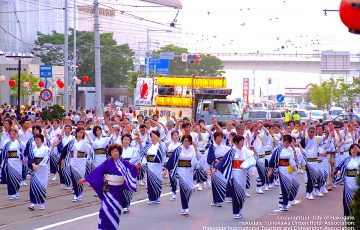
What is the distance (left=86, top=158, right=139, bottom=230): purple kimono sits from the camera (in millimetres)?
12047

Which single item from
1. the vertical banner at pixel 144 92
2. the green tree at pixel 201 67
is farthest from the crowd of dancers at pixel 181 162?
the green tree at pixel 201 67

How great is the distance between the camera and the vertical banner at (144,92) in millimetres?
43625

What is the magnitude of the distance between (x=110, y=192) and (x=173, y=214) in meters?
3.93

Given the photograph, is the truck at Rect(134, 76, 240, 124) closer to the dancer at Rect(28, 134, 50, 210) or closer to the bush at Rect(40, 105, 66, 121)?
the bush at Rect(40, 105, 66, 121)

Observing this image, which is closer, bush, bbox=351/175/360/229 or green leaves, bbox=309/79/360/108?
bush, bbox=351/175/360/229

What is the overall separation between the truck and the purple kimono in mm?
29208

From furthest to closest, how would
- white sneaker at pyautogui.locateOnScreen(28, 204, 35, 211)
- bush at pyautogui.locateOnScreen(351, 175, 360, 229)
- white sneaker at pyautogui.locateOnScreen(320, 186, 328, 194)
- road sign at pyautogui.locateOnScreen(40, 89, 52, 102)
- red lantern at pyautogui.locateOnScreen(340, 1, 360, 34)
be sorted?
road sign at pyautogui.locateOnScreen(40, 89, 52, 102), white sneaker at pyautogui.locateOnScreen(320, 186, 328, 194), white sneaker at pyautogui.locateOnScreen(28, 204, 35, 211), bush at pyautogui.locateOnScreen(351, 175, 360, 229), red lantern at pyautogui.locateOnScreen(340, 1, 360, 34)

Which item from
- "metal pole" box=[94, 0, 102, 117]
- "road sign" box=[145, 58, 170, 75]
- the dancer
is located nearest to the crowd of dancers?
the dancer

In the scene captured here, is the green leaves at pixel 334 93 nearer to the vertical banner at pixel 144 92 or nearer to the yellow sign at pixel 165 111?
the vertical banner at pixel 144 92

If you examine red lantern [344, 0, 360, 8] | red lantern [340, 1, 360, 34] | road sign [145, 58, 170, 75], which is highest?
road sign [145, 58, 170, 75]

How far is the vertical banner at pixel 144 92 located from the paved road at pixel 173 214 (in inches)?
953

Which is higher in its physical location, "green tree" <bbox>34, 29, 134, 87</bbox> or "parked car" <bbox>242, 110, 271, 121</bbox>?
"green tree" <bbox>34, 29, 134, 87</bbox>

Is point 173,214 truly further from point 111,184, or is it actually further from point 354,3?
point 354,3

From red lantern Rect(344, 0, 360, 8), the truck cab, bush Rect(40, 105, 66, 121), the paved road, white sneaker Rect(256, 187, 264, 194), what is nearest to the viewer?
red lantern Rect(344, 0, 360, 8)
